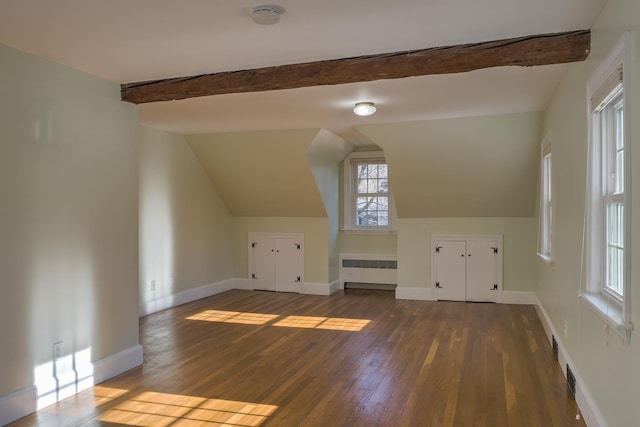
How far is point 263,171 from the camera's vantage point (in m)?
6.92

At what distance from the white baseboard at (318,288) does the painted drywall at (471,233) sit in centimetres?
104

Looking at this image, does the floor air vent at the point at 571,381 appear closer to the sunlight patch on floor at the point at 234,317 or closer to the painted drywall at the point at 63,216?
the sunlight patch on floor at the point at 234,317

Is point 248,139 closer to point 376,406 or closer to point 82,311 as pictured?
point 82,311

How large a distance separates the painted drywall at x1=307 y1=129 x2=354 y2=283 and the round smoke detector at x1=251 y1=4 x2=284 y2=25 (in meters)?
3.62

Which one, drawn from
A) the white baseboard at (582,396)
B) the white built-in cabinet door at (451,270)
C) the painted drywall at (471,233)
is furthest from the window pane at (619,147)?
the white built-in cabinet door at (451,270)

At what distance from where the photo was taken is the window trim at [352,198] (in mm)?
7645

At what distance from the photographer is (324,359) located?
4.24 metres

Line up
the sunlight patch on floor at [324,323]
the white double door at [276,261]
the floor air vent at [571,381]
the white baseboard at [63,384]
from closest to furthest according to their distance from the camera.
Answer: the white baseboard at [63,384], the floor air vent at [571,381], the sunlight patch on floor at [324,323], the white double door at [276,261]

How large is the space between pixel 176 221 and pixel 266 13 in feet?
14.6

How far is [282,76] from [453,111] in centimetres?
234

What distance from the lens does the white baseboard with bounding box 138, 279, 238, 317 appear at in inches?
238

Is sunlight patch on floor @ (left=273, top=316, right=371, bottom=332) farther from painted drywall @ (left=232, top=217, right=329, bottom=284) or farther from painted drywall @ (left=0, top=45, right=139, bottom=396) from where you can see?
painted drywall @ (left=0, top=45, right=139, bottom=396)

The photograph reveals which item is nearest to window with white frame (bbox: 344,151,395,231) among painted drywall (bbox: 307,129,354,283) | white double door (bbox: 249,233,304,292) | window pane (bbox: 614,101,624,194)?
painted drywall (bbox: 307,129,354,283)

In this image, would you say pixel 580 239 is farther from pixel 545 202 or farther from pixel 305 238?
pixel 305 238
